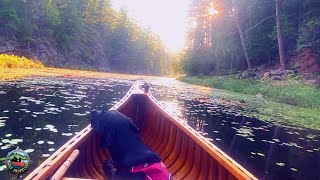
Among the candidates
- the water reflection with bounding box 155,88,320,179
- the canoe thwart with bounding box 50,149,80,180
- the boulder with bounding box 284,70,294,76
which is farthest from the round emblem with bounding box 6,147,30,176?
the boulder with bounding box 284,70,294,76

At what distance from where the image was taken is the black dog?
328cm

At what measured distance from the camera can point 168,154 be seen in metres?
6.20

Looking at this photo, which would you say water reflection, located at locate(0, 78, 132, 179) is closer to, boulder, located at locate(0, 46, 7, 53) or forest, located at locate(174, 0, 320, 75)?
forest, located at locate(174, 0, 320, 75)

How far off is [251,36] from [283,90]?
1255cm

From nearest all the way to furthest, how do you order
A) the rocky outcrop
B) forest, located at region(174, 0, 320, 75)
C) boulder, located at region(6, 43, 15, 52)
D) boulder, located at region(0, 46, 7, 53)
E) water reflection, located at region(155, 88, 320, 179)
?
water reflection, located at region(155, 88, 320, 179) < forest, located at region(174, 0, 320, 75) < boulder, located at region(0, 46, 7, 53) < the rocky outcrop < boulder, located at region(6, 43, 15, 52)

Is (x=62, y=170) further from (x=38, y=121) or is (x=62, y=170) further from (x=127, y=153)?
(x=38, y=121)

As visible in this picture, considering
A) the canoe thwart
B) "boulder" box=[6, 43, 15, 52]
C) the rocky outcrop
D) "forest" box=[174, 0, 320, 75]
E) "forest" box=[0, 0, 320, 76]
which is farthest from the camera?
"boulder" box=[6, 43, 15, 52]

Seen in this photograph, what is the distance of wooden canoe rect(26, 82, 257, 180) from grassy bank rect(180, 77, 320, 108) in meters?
13.4

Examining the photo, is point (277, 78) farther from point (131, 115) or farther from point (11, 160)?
point (11, 160)

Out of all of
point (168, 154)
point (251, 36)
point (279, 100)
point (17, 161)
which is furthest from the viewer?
point (251, 36)

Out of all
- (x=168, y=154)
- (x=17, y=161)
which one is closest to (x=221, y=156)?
(x=168, y=154)

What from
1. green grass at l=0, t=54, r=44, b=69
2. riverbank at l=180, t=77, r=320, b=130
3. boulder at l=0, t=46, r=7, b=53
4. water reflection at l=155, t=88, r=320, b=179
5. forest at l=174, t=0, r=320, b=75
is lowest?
water reflection at l=155, t=88, r=320, b=179

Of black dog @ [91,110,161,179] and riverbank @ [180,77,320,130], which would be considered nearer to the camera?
black dog @ [91,110,161,179]

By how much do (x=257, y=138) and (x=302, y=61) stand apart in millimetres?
19334
